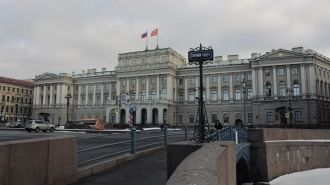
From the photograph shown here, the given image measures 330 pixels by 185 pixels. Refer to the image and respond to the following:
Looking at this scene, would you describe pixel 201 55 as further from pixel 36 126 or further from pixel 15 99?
pixel 15 99

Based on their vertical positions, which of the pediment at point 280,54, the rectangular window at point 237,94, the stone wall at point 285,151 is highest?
the pediment at point 280,54

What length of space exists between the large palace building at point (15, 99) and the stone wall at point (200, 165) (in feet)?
320

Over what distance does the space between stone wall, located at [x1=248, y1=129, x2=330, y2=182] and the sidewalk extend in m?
8.07

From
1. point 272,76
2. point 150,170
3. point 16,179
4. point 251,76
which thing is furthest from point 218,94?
point 16,179

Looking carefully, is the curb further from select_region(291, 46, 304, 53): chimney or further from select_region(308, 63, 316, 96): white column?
select_region(291, 46, 304, 53): chimney

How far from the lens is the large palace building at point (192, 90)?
5859 centimetres

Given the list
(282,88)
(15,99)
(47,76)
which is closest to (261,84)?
(282,88)

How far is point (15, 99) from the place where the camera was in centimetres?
9731

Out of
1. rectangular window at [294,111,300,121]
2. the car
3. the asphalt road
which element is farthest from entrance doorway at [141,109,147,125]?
the asphalt road

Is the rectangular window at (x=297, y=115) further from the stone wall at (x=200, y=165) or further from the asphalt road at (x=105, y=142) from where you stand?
the stone wall at (x=200, y=165)

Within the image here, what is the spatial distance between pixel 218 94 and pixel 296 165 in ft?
164

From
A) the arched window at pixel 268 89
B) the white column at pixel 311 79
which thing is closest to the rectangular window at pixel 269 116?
the arched window at pixel 268 89

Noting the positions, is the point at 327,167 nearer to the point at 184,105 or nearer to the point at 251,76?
the point at 251,76

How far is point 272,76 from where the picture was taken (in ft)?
201
